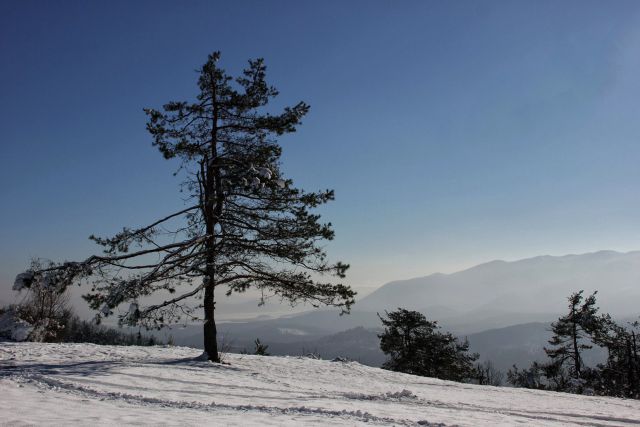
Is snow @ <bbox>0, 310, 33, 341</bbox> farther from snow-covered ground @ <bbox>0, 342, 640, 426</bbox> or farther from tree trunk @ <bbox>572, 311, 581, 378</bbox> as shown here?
tree trunk @ <bbox>572, 311, 581, 378</bbox>

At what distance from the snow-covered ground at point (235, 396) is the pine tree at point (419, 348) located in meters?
18.7

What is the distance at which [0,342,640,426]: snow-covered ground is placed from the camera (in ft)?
21.6

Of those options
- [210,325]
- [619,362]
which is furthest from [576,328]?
[210,325]

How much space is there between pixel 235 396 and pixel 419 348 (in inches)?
1119

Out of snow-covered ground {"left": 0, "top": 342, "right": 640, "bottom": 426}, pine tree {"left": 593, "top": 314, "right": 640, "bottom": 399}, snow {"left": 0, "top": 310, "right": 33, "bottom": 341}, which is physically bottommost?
pine tree {"left": 593, "top": 314, "right": 640, "bottom": 399}

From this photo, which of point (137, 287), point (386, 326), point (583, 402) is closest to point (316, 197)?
point (137, 287)

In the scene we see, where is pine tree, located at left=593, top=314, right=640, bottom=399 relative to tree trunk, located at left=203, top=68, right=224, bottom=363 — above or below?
below

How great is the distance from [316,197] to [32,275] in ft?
30.0

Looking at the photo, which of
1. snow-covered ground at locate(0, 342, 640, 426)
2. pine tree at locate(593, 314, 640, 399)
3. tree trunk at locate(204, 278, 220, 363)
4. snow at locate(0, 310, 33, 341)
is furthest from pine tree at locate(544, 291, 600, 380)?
snow at locate(0, 310, 33, 341)

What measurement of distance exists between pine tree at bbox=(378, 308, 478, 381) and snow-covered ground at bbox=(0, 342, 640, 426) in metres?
18.7

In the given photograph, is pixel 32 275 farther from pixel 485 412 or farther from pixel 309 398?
pixel 485 412

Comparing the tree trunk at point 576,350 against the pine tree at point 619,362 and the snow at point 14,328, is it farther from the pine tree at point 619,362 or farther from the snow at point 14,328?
the snow at point 14,328

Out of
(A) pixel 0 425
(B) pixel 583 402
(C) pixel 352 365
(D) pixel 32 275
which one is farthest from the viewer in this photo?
(C) pixel 352 365

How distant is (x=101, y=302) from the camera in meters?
11.7
